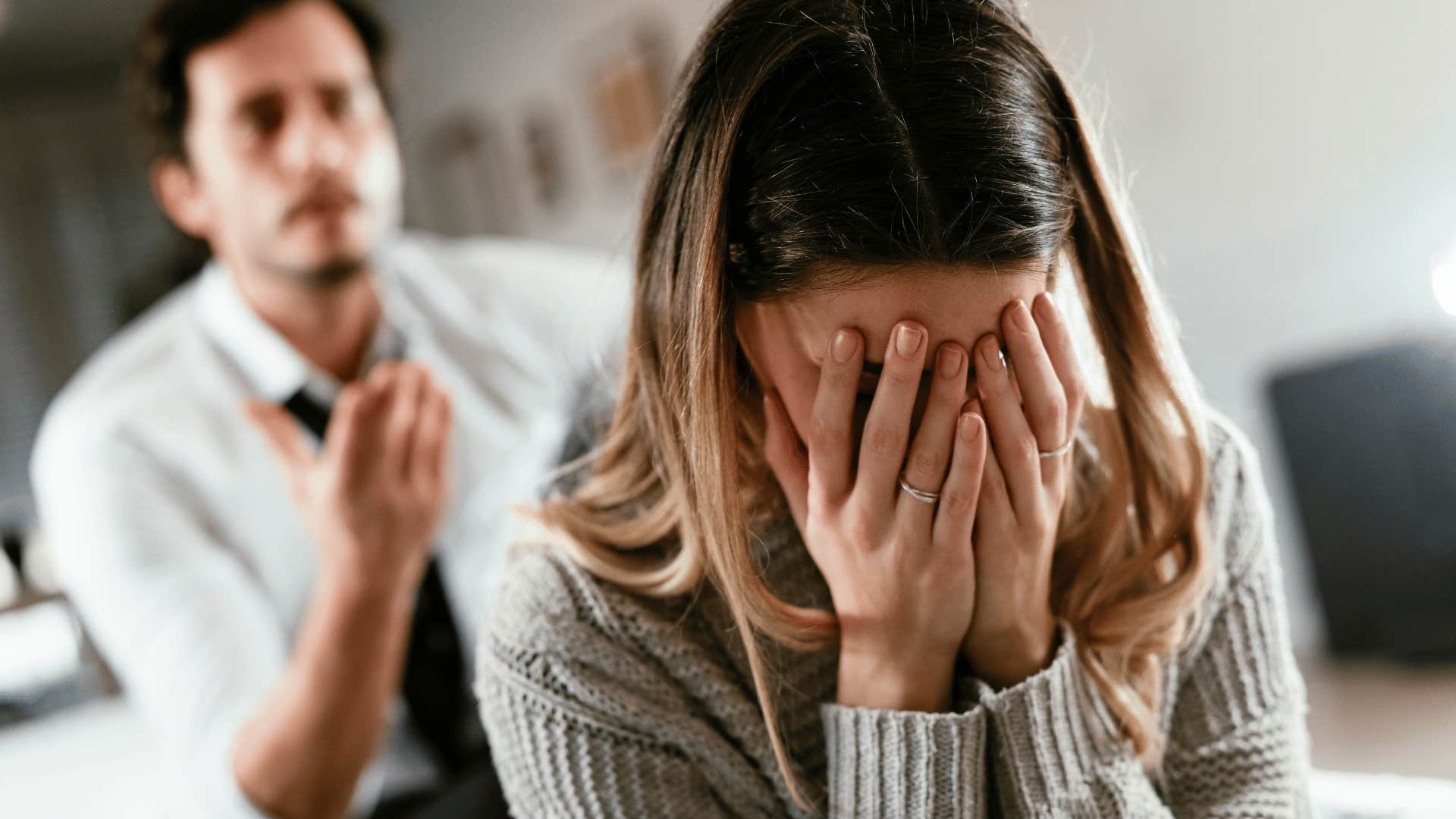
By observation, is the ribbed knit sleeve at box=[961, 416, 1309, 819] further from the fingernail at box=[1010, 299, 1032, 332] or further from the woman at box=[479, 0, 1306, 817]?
the fingernail at box=[1010, 299, 1032, 332]

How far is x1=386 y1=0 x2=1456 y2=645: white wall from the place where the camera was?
188 centimetres

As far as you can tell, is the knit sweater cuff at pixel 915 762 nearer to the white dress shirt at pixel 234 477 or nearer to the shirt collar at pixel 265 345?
the white dress shirt at pixel 234 477

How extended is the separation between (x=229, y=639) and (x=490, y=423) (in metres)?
0.44

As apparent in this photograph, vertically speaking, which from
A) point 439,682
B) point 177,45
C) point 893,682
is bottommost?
point 439,682

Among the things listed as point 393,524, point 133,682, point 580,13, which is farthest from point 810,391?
point 580,13

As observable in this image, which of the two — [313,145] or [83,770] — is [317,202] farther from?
[83,770]

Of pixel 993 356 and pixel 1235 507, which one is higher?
pixel 993 356

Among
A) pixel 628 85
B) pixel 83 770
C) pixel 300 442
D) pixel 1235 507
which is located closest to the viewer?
pixel 1235 507

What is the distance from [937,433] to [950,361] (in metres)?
0.05

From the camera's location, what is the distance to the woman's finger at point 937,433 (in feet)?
2.15

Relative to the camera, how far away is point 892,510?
28.5 inches

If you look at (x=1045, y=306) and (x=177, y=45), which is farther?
(x=177, y=45)

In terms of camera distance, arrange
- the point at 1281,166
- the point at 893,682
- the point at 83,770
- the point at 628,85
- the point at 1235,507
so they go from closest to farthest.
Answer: the point at 893,682
the point at 1235,507
the point at 1281,166
the point at 83,770
the point at 628,85

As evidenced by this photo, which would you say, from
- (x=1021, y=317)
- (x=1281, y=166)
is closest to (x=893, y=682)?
(x=1021, y=317)
